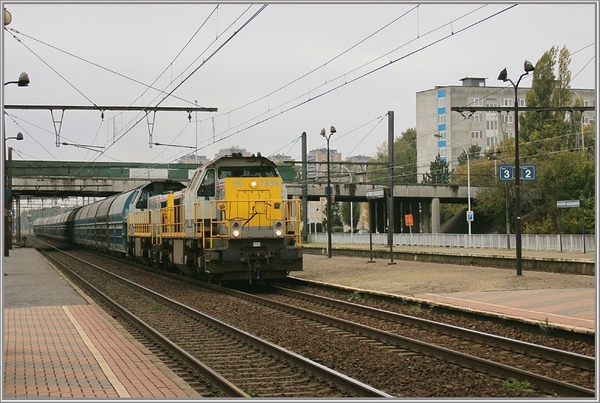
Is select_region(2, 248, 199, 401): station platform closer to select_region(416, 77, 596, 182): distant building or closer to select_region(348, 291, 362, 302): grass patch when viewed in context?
select_region(348, 291, 362, 302): grass patch

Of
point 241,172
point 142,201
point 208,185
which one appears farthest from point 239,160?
point 142,201

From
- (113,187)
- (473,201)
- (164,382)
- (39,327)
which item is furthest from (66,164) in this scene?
(164,382)

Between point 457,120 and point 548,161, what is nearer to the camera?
point 548,161

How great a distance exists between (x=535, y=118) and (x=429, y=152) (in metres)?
35.1

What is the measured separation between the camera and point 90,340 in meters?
12.8

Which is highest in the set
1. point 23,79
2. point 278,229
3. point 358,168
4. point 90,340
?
point 358,168

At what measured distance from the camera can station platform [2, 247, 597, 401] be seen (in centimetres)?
897

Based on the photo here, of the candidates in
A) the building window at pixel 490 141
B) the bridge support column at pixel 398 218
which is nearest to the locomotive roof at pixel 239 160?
the bridge support column at pixel 398 218

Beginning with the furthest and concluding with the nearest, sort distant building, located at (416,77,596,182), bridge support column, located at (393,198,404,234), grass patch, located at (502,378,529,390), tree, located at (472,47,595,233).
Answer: distant building, located at (416,77,596,182), bridge support column, located at (393,198,404,234), tree, located at (472,47,595,233), grass patch, located at (502,378,529,390)

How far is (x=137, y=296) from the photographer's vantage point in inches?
864

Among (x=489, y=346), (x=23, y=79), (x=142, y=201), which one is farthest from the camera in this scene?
(x=142, y=201)

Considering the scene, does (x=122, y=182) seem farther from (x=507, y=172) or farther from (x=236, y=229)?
(x=236, y=229)

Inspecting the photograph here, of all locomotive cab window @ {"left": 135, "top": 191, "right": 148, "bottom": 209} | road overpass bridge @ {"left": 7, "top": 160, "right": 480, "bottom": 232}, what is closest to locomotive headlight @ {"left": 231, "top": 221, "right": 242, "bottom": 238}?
locomotive cab window @ {"left": 135, "top": 191, "right": 148, "bottom": 209}

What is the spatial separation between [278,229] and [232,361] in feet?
33.2
